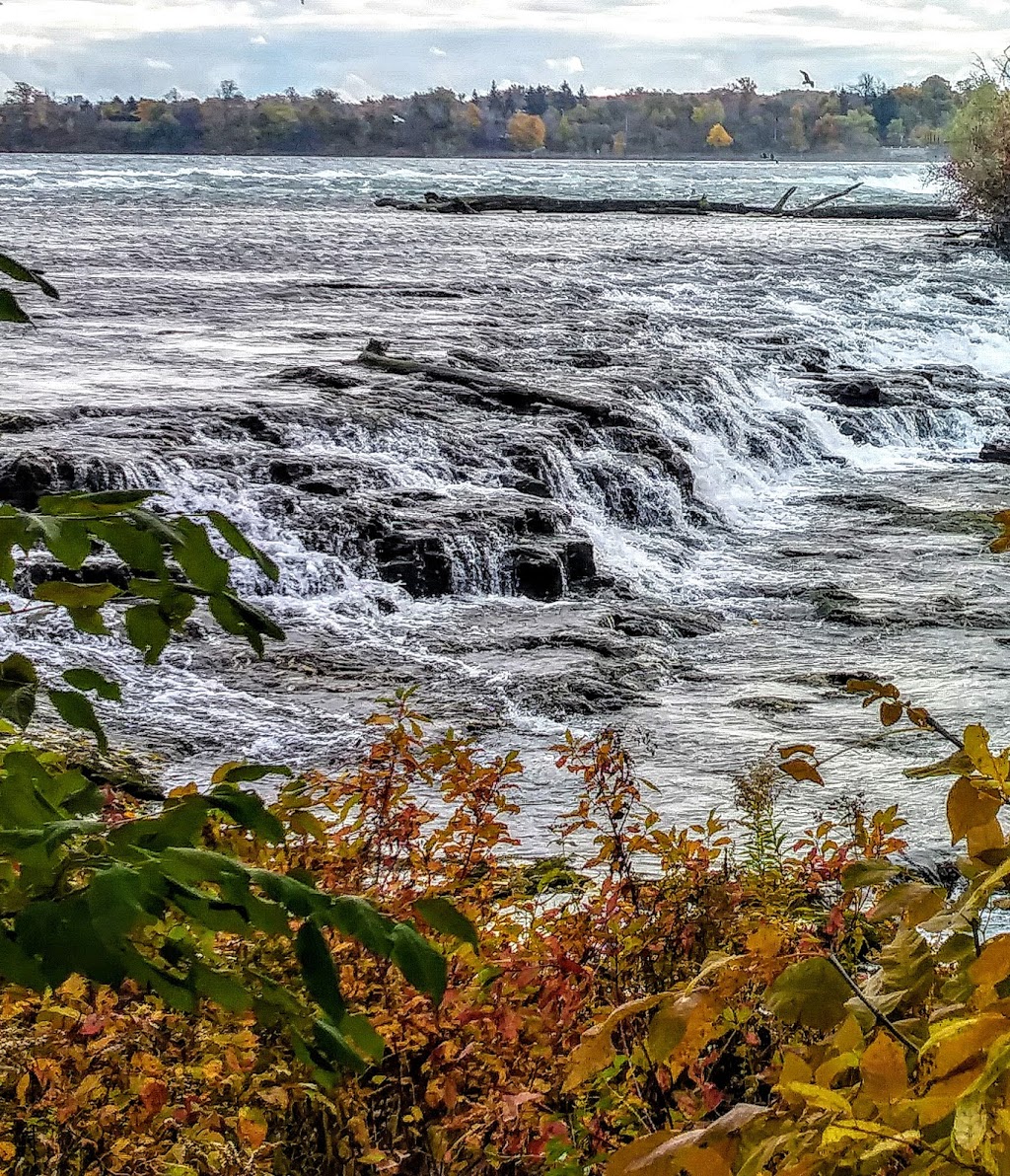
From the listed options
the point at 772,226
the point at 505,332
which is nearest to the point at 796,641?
the point at 505,332

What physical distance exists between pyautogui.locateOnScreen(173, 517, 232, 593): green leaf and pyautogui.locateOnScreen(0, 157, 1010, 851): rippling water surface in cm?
614

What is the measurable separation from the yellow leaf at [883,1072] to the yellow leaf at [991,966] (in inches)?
3.9

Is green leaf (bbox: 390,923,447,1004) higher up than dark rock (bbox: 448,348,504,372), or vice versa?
green leaf (bbox: 390,923,447,1004)

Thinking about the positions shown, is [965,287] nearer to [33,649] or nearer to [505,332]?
[505,332]

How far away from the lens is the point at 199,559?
1.64 metres

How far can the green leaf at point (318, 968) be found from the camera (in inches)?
58.6

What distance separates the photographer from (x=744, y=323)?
2561 cm

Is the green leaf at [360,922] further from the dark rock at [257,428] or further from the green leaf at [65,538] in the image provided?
the dark rock at [257,428]

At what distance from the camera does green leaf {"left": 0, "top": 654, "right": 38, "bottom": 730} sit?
5.51 feet

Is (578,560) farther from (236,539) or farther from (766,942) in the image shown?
(236,539)

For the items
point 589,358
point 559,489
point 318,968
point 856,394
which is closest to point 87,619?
point 318,968

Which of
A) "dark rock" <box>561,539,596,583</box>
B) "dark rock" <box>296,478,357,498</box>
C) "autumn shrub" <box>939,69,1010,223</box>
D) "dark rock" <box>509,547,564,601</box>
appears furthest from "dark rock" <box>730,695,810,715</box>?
"autumn shrub" <box>939,69,1010,223</box>

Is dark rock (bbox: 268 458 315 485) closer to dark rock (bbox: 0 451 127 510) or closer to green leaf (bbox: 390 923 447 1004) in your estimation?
dark rock (bbox: 0 451 127 510)

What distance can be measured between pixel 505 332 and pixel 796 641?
1202 cm
